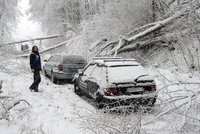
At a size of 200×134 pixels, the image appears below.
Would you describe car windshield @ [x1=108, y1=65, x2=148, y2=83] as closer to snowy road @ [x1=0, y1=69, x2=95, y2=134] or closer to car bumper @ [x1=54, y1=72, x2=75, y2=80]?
snowy road @ [x1=0, y1=69, x2=95, y2=134]

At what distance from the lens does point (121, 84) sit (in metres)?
7.73

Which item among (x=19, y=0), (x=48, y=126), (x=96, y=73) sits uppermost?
(x=19, y=0)

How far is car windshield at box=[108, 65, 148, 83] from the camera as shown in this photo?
25.7 ft

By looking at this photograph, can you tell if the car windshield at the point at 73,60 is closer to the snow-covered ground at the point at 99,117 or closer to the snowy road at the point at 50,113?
the snowy road at the point at 50,113

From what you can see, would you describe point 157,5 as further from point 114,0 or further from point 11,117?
point 11,117

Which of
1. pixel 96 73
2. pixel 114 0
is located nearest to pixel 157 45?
pixel 114 0

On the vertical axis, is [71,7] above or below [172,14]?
above

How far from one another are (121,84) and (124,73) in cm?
50

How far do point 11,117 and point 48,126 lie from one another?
1.29 m

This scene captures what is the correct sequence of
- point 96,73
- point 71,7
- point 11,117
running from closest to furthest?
point 11,117 → point 96,73 → point 71,7

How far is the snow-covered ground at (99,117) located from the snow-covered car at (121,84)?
42cm

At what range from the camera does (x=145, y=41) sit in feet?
54.7

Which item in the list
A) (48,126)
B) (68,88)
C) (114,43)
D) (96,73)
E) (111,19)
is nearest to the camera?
(48,126)

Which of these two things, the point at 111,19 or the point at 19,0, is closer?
the point at 111,19
